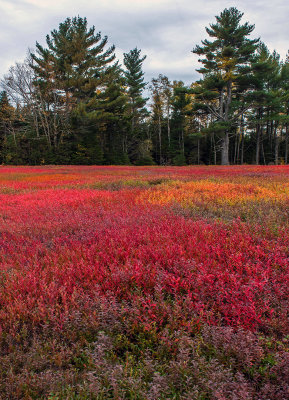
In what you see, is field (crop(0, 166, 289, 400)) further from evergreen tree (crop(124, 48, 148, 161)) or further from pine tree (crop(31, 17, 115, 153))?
evergreen tree (crop(124, 48, 148, 161))

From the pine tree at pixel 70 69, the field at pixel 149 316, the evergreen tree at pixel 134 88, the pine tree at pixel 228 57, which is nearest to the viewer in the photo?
the field at pixel 149 316

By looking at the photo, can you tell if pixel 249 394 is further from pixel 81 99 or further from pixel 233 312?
pixel 81 99

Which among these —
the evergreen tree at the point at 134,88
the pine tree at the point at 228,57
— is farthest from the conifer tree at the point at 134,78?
the pine tree at the point at 228,57

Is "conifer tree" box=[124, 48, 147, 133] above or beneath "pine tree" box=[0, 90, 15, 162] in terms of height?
above

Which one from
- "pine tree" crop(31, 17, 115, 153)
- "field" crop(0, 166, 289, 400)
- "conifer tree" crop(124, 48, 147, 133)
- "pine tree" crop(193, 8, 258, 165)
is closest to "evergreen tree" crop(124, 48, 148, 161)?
"conifer tree" crop(124, 48, 147, 133)

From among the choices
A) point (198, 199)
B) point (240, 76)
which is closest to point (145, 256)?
point (198, 199)

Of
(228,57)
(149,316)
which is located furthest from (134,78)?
(149,316)

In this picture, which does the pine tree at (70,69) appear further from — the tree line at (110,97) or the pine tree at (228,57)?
the pine tree at (228,57)

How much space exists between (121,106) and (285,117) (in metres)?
26.1

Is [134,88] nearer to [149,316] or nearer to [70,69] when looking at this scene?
[70,69]

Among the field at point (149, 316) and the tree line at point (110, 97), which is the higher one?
the tree line at point (110, 97)

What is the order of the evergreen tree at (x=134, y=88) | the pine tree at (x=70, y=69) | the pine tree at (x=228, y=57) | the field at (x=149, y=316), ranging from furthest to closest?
1. the evergreen tree at (x=134, y=88)
2. the pine tree at (x=70, y=69)
3. the pine tree at (x=228, y=57)
4. the field at (x=149, y=316)

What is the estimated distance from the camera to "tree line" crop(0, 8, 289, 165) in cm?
3322

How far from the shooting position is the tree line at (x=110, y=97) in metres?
33.2
